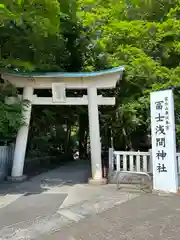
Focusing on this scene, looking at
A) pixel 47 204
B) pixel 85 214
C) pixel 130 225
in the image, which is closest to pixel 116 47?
pixel 47 204

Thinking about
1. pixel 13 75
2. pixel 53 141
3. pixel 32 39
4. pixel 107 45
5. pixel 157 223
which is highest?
pixel 107 45

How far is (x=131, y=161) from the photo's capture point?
8969 mm

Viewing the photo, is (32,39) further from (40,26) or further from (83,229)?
(83,229)

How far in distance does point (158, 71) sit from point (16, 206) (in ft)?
22.9

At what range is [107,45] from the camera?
12320 millimetres

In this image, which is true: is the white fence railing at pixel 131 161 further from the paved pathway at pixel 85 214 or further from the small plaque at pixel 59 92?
the small plaque at pixel 59 92

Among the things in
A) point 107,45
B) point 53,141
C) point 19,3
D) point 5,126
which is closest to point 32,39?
point 19,3

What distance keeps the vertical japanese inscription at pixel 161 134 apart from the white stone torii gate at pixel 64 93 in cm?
190

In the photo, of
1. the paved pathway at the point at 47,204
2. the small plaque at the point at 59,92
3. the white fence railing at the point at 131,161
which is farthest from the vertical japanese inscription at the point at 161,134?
the small plaque at the point at 59,92

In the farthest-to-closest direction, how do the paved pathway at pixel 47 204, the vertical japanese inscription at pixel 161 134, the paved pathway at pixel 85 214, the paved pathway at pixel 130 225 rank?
the vertical japanese inscription at pixel 161 134, the paved pathway at pixel 47 204, the paved pathway at pixel 85 214, the paved pathway at pixel 130 225

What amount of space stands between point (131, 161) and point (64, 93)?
10.6 ft

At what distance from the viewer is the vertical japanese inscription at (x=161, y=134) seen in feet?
25.8

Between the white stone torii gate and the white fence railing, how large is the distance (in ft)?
1.67

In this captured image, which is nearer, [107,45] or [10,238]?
[10,238]
